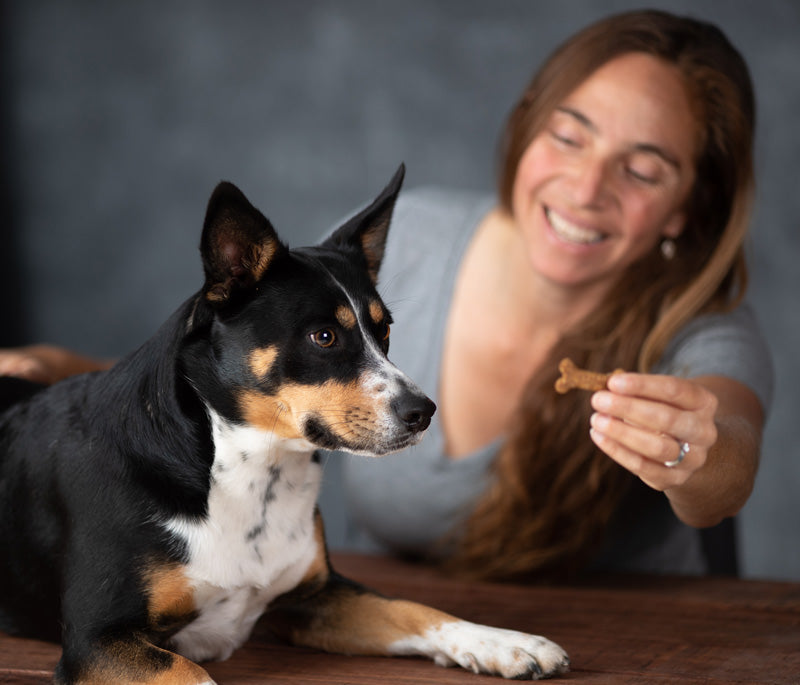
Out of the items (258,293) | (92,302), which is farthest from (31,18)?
(258,293)

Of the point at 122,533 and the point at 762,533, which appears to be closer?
the point at 122,533

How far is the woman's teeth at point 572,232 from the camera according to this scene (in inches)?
74.7

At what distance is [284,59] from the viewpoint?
137 inches

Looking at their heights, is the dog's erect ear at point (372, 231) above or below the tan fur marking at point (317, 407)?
above

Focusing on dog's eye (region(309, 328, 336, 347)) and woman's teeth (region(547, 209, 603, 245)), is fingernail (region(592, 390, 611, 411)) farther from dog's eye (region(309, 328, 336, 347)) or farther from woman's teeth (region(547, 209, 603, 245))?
woman's teeth (region(547, 209, 603, 245))

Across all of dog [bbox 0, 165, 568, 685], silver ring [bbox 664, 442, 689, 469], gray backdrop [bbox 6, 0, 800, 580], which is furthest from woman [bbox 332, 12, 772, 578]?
gray backdrop [bbox 6, 0, 800, 580]

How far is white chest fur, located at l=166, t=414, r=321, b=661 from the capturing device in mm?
1237

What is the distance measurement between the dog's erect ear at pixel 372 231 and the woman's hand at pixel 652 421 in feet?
1.38

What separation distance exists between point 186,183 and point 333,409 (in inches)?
101

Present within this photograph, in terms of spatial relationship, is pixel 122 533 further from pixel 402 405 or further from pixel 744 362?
pixel 744 362

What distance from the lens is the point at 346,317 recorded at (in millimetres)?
1282

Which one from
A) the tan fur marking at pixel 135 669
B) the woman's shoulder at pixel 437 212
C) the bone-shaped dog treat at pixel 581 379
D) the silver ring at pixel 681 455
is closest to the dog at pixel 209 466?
the tan fur marking at pixel 135 669

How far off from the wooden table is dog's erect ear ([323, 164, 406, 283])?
56 centimetres

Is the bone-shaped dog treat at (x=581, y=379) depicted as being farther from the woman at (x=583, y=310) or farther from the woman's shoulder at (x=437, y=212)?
the woman's shoulder at (x=437, y=212)
